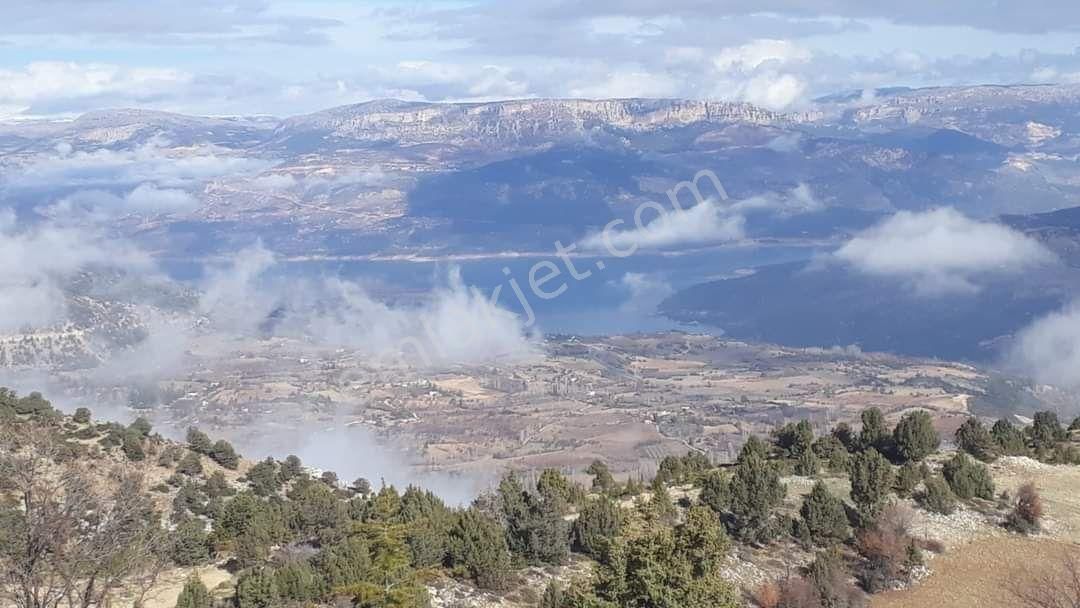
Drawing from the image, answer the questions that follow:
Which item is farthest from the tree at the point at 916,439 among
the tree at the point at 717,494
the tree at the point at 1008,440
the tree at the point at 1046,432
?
the tree at the point at 717,494

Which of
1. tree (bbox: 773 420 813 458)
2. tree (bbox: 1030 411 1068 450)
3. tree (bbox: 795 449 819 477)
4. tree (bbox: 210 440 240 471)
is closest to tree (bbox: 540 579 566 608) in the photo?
tree (bbox: 795 449 819 477)

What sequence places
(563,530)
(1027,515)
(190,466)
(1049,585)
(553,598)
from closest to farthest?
(553,598) → (1049,585) → (563,530) → (1027,515) → (190,466)

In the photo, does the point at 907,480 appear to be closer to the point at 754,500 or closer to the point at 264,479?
the point at 754,500

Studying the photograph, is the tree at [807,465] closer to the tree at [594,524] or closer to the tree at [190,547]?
the tree at [594,524]

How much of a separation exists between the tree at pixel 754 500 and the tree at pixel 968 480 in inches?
200

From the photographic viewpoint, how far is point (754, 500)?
22.8 metres

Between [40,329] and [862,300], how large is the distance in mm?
145969

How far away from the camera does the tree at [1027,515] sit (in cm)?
2302

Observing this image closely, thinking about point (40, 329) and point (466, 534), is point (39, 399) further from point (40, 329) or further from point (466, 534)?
point (40, 329)

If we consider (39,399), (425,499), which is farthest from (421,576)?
(39,399)

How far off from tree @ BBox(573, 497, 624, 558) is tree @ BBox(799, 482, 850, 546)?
4.75 m

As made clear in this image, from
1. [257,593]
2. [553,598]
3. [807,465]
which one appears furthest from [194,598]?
[807,465]

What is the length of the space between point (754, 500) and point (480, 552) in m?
7.33

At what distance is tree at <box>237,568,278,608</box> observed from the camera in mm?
16875
